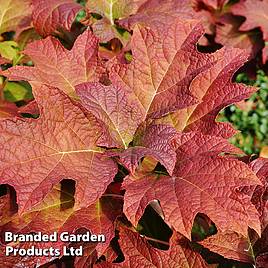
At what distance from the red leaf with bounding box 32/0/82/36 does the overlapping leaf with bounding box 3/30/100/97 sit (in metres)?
0.32

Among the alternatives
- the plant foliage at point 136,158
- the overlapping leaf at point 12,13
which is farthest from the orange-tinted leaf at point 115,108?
the overlapping leaf at point 12,13

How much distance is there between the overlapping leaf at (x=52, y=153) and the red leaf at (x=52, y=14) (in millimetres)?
638

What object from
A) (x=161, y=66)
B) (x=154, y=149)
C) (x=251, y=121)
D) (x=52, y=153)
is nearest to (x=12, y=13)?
(x=161, y=66)

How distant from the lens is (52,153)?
1.35m

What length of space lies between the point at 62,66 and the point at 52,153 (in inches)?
13.9

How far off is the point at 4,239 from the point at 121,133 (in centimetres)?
41

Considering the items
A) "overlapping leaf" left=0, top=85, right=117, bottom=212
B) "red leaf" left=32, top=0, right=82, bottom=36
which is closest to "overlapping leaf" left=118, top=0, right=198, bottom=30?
"red leaf" left=32, top=0, right=82, bottom=36

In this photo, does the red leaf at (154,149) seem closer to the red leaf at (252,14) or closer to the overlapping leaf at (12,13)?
the overlapping leaf at (12,13)

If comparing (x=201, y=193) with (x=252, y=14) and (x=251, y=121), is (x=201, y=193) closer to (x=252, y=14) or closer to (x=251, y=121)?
(x=252, y=14)

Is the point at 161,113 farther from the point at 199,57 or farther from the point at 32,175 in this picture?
the point at 32,175

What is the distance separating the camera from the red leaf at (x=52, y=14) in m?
1.94

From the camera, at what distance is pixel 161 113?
1.43 meters

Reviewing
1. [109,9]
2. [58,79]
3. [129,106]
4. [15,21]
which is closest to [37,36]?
[15,21]

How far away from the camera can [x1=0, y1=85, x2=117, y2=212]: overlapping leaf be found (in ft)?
4.15
